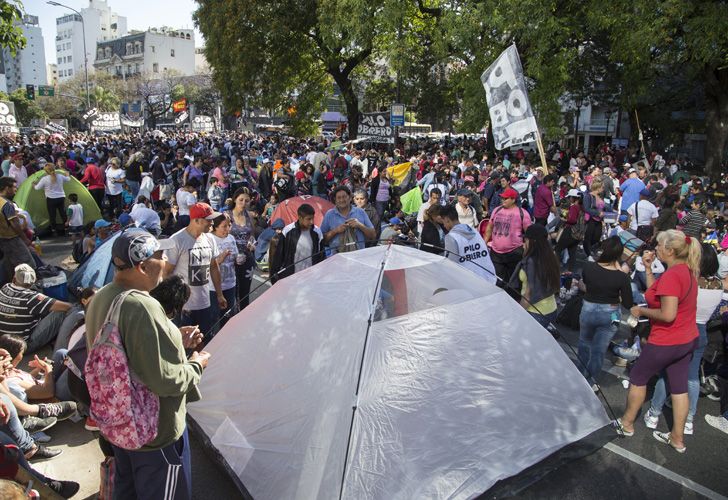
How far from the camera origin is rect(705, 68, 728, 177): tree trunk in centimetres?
1855

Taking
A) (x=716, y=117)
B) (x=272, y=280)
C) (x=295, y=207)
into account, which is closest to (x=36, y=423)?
(x=272, y=280)

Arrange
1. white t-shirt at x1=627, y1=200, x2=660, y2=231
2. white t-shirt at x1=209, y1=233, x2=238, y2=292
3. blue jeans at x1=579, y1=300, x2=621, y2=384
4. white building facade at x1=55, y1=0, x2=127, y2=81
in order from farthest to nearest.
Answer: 1. white building facade at x1=55, y1=0, x2=127, y2=81
2. white t-shirt at x1=627, y1=200, x2=660, y2=231
3. white t-shirt at x1=209, y1=233, x2=238, y2=292
4. blue jeans at x1=579, y1=300, x2=621, y2=384

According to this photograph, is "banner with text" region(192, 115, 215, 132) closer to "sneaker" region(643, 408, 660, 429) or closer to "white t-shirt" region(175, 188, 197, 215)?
"white t-shirt" region(175, 188, 197, 215)

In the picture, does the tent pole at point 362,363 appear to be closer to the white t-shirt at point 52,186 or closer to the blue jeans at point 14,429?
the blue jeans at point 14,429

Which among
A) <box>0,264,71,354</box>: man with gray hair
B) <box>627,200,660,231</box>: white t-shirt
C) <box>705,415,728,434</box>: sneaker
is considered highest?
<box>627,200,660,231</box>: white t-shirt

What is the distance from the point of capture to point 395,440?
3096 mm

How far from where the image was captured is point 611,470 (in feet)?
12.2

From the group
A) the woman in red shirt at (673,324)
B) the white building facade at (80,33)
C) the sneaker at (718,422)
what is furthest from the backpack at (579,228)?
the white building facade at (80,33)

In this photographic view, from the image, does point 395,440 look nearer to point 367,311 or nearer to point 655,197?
point 367,311

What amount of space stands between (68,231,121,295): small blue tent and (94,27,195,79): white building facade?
105686 mm

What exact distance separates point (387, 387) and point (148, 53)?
11536 cm

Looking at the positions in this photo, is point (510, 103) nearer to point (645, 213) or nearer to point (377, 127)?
point (645, 213)

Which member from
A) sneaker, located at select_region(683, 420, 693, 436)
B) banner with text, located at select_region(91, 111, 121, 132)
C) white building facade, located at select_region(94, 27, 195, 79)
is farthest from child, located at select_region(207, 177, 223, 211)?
white building facade, located at select_region(94, 27, 195, 79)

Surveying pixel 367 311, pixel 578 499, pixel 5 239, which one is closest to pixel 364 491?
pixel 367 311
